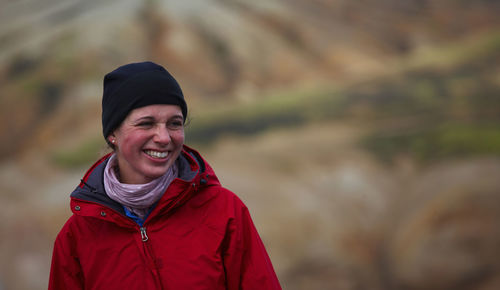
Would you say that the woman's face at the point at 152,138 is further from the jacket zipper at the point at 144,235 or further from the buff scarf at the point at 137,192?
the jacket zipper at the point at 144,235

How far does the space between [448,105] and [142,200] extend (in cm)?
414

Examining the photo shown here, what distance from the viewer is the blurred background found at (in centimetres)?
463

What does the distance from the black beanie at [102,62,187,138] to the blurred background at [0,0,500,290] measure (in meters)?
2.86

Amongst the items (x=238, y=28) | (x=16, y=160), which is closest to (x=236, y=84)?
(x=238, y=28)

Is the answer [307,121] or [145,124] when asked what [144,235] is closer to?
[145,124]

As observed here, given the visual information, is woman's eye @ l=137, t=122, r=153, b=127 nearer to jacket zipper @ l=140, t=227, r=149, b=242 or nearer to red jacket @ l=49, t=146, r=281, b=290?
red jacket @ l=49, t=146, r=281, b=290

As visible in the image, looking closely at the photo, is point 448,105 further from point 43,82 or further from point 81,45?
point 43,82

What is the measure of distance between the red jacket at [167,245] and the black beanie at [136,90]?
25cm

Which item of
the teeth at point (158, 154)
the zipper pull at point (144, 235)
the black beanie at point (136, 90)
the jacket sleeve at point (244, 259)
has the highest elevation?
the black beanie at point (136, 90)

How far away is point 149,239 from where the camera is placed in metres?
1.69

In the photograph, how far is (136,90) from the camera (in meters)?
1.67

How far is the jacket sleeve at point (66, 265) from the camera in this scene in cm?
176

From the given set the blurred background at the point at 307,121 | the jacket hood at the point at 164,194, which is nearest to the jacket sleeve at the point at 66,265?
the jacket hood at the point at 164,194

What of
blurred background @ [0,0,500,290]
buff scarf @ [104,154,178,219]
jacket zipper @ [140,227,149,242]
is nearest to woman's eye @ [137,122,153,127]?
buff scarf @ [104,154,178,219]
